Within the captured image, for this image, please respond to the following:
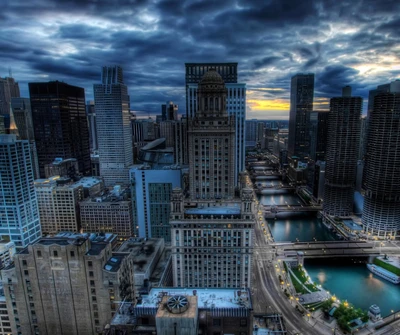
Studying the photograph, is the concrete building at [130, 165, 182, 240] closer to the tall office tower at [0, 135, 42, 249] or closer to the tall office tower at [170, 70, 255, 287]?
the tall office tower at [170, 70, 255, 287]

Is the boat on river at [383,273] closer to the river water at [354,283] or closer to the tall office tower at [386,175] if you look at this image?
the river water at [354,283]

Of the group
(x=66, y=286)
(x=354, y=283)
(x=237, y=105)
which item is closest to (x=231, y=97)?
(x=237, y=105)

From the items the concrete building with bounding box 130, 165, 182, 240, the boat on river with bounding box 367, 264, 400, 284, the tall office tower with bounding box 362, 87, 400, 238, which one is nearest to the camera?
the boat on river with bounding box 367, 264, 400, 284

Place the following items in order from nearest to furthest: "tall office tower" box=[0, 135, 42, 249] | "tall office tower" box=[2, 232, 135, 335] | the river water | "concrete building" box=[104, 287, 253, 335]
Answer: "concrete building" box=[104, 287, 253, 335] → "tall office tower" box=[2, 232, 135, 335] → the river water → "tall office tower" box=[0, 135, 42, 249]

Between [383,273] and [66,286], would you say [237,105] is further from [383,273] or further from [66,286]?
[383,273]

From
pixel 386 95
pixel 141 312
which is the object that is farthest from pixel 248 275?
pixel 386 95

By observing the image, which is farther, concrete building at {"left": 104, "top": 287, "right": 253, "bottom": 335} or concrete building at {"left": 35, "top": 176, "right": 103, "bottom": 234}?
concrete building at {"left": 35, "top": 176, "right": 103, "bottom": 234}

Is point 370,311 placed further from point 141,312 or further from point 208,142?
point 141,312

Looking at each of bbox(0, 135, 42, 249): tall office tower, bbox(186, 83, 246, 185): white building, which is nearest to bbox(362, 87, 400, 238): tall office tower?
bbox(186, 83, 246, 185): white building
